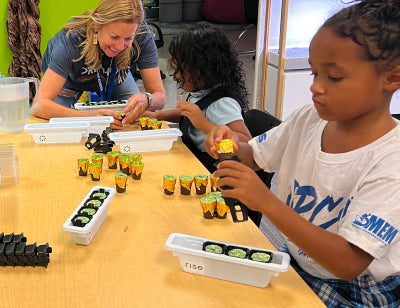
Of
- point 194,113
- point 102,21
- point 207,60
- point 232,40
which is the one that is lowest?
point 232,40

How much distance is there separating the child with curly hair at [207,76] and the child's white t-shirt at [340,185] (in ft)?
1.52

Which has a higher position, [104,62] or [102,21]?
[102,21]

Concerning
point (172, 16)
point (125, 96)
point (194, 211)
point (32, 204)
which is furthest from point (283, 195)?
point (172, 16)

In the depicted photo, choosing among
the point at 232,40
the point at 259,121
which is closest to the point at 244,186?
the point at 259,121

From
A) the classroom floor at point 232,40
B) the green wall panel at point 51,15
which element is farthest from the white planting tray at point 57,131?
the classroom floor at point 232,40

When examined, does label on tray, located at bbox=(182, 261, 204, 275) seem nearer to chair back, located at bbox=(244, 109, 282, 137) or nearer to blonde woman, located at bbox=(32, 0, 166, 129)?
chair back, located at bbox=(244, 109, 282, 137)

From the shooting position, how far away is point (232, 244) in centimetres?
90

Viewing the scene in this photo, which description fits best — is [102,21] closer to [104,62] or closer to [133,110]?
[104,62]

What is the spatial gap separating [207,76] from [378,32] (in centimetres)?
92

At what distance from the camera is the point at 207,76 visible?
1.73m

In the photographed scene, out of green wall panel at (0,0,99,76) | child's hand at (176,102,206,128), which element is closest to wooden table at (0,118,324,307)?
child's hand at (176,102,206,128)

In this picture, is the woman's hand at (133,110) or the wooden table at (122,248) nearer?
the wooden table at (122,248)

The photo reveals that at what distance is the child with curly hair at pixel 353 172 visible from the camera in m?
0.85

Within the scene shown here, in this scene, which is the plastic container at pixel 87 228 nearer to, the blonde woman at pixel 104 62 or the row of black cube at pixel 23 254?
the row of black cube at pixel 23 254
